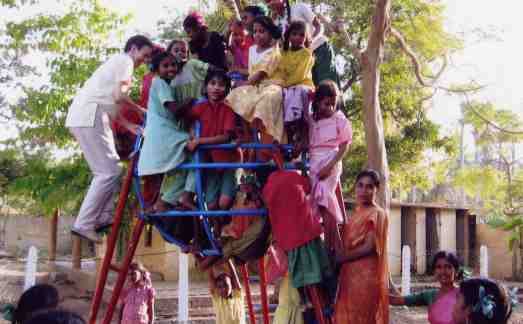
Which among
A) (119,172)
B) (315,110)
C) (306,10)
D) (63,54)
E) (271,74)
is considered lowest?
(119,172)

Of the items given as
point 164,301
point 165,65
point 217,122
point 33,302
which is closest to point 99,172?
point 165,65

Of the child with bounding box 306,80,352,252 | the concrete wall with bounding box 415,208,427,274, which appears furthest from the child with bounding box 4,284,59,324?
the concrete wall with bounding box 415,208,427,274

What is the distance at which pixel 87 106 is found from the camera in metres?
4.61

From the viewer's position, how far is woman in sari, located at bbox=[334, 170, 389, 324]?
12.5ft

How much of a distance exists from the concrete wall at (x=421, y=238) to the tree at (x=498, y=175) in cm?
188

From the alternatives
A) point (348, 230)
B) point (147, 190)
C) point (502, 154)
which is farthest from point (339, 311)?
point (502, 154)

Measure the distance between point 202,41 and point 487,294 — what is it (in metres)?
3.05

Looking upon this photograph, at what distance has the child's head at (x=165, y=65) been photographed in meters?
4.33

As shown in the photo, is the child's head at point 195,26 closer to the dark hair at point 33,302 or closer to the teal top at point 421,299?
the teal top at point 421,299

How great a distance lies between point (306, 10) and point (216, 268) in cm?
259

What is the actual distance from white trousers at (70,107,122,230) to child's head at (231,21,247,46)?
1.27m

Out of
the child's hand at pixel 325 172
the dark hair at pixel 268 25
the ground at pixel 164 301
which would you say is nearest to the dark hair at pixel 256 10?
the dark hair at pixel 268 25

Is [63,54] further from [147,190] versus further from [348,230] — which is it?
[348,230]

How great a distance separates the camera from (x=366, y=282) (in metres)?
3.82
